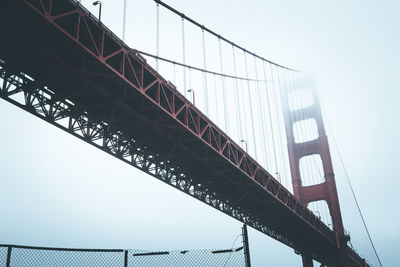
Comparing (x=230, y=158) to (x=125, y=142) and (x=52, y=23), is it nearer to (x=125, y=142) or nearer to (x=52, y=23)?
(x=125, y=142)

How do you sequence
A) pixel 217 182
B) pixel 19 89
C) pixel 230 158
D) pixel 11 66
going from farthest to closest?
pixel 217 182 → pixel 230 158 → pixel 19 89 → pixel 11 66

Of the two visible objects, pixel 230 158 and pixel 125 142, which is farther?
pixel 230 158

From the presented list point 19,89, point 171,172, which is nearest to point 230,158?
point 171,172

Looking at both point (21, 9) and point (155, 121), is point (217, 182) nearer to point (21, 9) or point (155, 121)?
point (155, 121)

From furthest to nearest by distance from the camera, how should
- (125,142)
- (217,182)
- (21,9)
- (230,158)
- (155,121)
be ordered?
(217,182) → (230,158) → (125,142) → (155,121) → (21,9)

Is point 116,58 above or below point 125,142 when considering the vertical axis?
above

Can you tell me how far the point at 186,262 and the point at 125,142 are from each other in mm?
11394

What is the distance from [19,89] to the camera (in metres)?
14.9

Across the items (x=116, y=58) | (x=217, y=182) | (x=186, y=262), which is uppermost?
(x=116, y=58)

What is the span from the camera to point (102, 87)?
1530cm

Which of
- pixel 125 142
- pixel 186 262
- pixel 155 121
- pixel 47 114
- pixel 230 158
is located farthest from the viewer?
pixel 230 158

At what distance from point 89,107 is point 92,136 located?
1908mm

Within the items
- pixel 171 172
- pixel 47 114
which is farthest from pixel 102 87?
pixel 171 172

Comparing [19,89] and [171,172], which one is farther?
[171,172]
